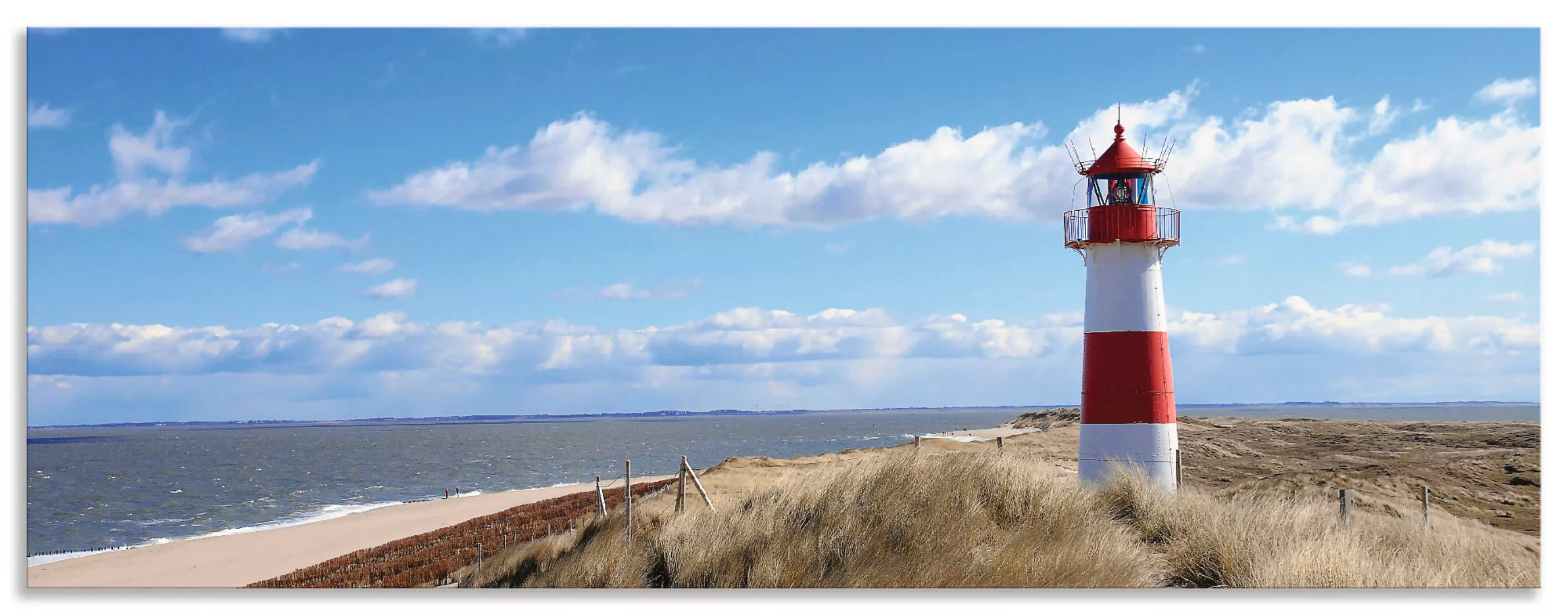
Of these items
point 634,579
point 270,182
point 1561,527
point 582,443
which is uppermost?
point 270,182

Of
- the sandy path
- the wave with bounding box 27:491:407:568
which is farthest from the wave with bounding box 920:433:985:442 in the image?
the wave with bounding box 27:491:407:568

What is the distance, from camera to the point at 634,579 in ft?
23.3

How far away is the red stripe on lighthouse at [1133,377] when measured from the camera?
28.2 feet

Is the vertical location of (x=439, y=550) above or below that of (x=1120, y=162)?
below

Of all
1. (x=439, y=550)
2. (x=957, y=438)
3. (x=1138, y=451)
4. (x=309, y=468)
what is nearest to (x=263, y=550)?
(x=439, y=550)

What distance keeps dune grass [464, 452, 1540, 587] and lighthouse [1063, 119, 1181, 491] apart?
3.02 feet

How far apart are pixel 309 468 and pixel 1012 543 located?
5224 cm

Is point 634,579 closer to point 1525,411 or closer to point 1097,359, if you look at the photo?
point 1097,359

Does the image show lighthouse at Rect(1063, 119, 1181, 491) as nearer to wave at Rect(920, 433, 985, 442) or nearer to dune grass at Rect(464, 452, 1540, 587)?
dune grass at Rect(464, 452, 1540, 587)

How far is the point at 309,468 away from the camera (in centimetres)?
5181

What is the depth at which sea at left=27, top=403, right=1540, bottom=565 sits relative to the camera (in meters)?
24.5

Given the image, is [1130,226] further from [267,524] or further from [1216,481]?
[267,524]
